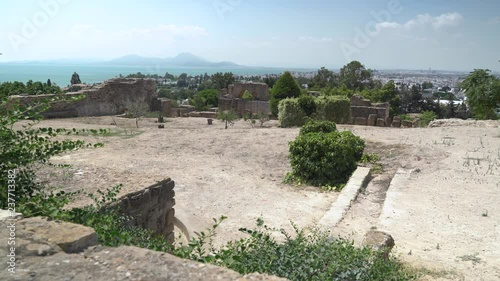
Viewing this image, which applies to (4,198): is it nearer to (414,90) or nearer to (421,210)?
(421,210)

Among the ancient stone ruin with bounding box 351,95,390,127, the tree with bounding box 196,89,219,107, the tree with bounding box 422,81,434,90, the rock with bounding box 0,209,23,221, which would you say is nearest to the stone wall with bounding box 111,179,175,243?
the rock with bounding box 0,209,23,221

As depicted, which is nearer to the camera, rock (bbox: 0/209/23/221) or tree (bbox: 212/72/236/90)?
rock (bbox: 0/209/23/221)

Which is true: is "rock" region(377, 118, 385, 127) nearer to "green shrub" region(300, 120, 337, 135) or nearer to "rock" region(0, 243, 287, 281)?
"green shrub" region(300, 120, 337, 135)

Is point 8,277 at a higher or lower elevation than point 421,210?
higher

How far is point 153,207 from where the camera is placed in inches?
215

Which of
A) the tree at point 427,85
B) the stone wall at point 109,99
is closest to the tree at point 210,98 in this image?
the stone wall at point 109,99

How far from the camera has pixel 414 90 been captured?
5297cm

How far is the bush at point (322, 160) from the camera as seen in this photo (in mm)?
9750

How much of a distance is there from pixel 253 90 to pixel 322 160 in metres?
27.5

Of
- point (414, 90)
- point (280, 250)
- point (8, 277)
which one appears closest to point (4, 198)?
point (8, 277)

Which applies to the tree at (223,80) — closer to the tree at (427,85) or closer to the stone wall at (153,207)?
the tree at (427,85)

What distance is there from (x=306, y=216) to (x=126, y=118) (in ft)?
47.1

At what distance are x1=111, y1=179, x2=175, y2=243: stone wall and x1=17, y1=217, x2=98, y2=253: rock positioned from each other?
159 cm

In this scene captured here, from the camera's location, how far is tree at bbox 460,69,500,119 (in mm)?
14531
